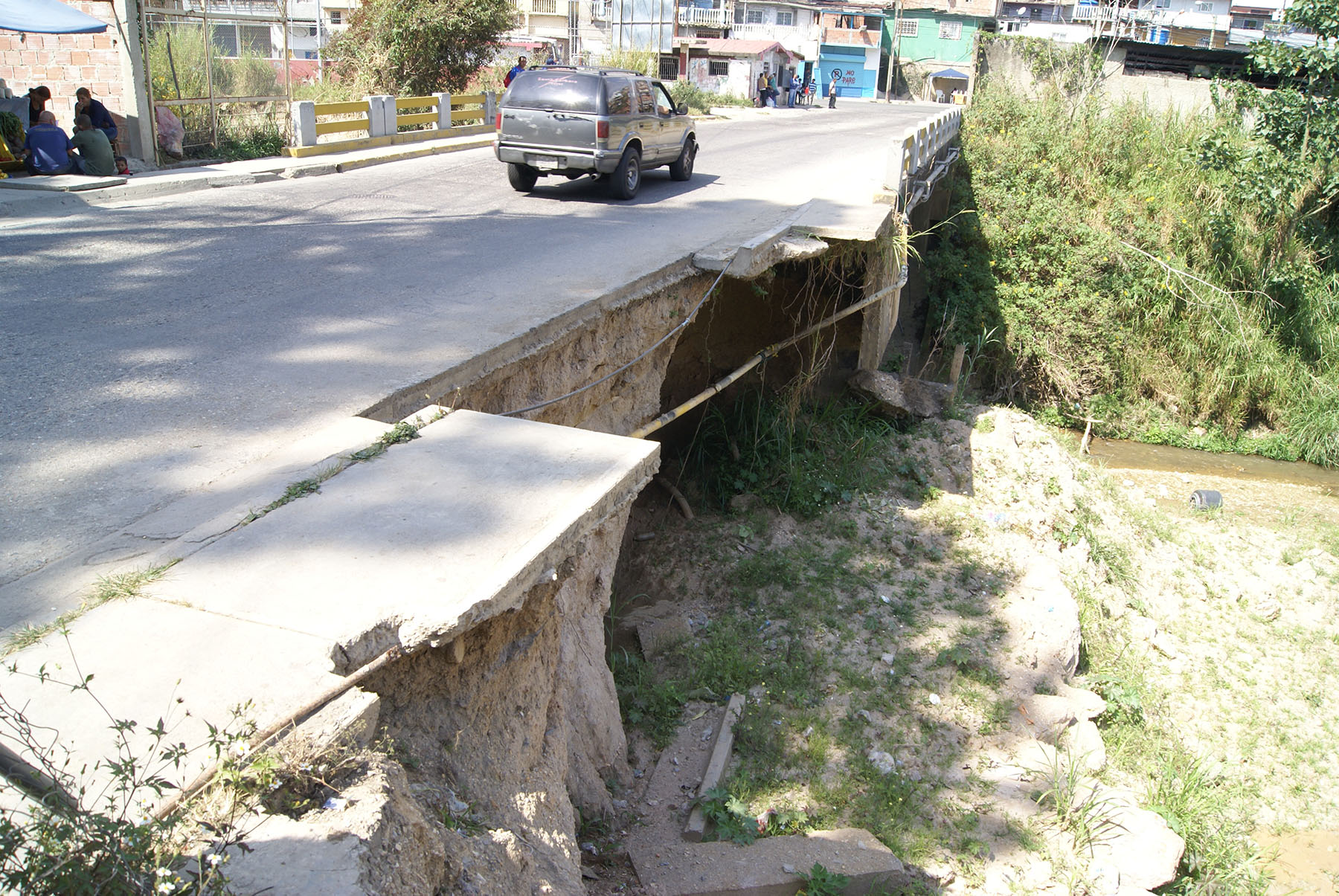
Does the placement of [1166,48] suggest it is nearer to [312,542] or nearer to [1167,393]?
[1167,393]

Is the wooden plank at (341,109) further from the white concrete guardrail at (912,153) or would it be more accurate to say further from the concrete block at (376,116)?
the white concrete guardrail at (912,153)

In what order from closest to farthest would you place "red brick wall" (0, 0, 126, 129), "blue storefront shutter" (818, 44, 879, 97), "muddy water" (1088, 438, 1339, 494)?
"red brick wall" (0, 0, 126, 129)
"muddy water" (1088, 438, 1339, 494)
"blue storefront shutter" (818, 44, 879, 97)


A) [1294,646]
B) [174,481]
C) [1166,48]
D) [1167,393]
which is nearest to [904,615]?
[1294,646]

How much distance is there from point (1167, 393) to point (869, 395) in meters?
8.86

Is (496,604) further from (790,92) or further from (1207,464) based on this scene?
(790,92)

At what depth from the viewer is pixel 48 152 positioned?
13.2 metres

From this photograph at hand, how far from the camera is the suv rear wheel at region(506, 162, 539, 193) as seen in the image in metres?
13.7

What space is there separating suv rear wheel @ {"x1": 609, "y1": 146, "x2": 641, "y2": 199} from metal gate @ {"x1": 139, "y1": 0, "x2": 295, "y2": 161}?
745 cm

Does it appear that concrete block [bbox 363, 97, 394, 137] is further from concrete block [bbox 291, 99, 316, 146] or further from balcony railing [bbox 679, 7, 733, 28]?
balcony railing [bbox 679, 7, 733, 28]

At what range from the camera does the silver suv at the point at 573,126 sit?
1277cm

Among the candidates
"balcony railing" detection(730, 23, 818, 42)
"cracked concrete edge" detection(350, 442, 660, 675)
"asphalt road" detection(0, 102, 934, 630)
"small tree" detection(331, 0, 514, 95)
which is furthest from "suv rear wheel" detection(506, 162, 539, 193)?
"balcony railing" detection(730, 23, 818, 42)

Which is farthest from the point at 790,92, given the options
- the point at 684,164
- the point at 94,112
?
the point at 94,112

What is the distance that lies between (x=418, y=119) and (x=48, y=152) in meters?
8.26

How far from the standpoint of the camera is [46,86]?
47.7 feet
